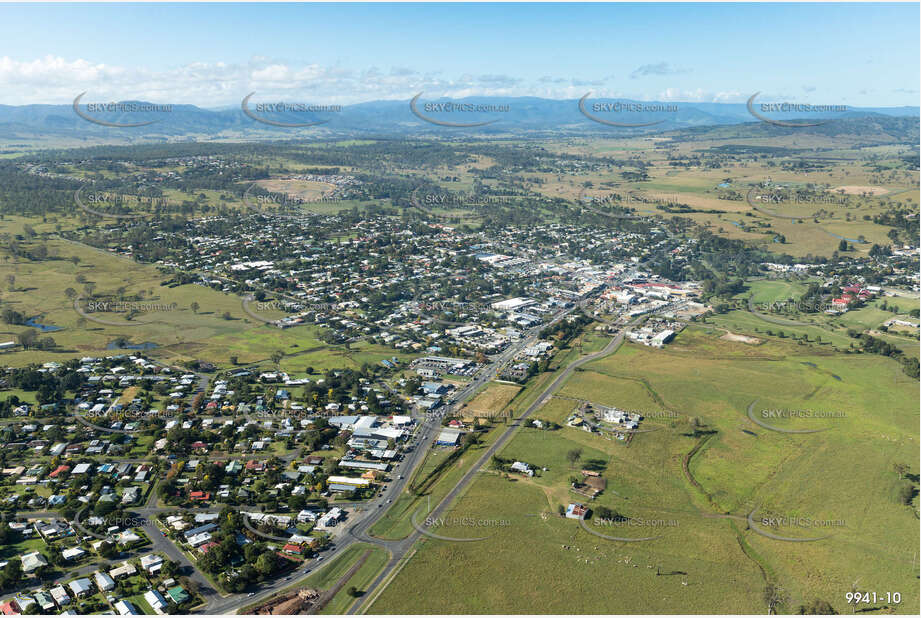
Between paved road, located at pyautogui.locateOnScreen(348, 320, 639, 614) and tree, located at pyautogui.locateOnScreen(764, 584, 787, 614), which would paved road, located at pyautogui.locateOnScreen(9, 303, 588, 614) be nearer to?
paved road, located at pyautogui.locateOnScreen(348, 320, 639, 614)

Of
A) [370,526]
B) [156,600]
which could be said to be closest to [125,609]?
[156,600]

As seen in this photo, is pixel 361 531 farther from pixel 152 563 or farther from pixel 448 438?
pixel 448 438

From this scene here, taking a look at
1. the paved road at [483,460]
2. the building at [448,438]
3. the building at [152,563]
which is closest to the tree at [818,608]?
the paved road at [483,460]

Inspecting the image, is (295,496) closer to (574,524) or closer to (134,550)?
(134,550)

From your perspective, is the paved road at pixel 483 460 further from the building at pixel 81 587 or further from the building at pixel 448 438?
the building at pixel 81 587

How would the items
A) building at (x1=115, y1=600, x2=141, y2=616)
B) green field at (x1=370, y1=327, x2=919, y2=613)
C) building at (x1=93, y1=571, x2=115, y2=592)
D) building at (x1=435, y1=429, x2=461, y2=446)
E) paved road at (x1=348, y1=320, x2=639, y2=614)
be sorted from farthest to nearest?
building at (x1=435, y1=429, x2=461, y2=446), paved road at (x1=348, y1=320, x2=639, y2=614), green field at (x1=370, y1=327, x2=919, y2=613), building at (x1=93, y1=571, x2=115, y2=592), building at (x1=115, y1=600, x2=141, y2=616)

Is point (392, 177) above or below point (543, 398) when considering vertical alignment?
above

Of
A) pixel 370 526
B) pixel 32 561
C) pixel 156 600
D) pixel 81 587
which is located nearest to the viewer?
pixel 156 600

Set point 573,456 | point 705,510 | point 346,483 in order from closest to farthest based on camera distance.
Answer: point 705,510
point 346,483
point 573,456

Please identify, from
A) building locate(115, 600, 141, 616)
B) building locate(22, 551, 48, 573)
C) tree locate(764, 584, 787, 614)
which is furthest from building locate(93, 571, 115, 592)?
tree locate(764, 584, 787, 614)

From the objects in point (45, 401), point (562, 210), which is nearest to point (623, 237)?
point (562, 210)

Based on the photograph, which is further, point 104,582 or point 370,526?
point 370,526
